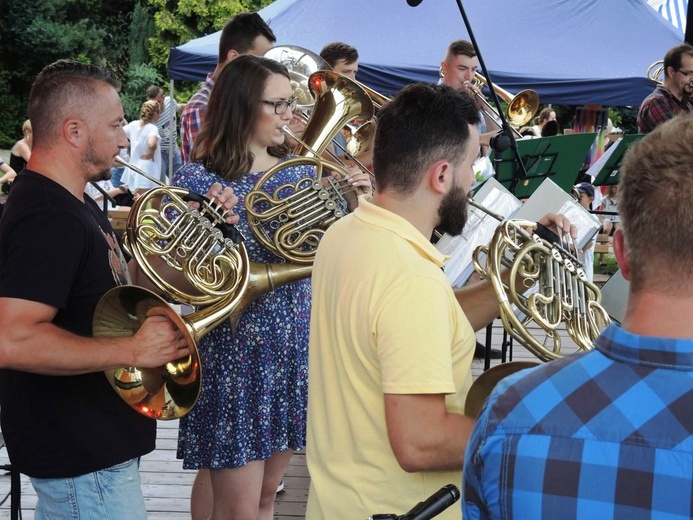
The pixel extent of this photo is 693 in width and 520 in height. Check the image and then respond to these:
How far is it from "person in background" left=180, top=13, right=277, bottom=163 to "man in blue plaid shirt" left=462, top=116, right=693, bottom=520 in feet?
10.4

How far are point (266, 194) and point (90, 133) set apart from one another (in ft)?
2.58

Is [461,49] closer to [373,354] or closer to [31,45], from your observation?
[373,354]

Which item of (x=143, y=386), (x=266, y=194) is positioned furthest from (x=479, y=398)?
(x=266, y=194)

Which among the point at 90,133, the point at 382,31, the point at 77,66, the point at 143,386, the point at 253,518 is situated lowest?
the point at 253,518

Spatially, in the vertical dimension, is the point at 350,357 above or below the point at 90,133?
below

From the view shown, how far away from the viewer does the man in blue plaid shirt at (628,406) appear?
1.03 metres

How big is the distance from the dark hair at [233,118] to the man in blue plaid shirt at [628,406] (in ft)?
6.98

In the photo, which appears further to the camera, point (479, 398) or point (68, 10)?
point (68, 10)

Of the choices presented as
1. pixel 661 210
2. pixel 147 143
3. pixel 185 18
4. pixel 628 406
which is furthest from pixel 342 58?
pixel 185 18

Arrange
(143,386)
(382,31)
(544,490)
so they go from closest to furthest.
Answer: (544,490) → (143,386) → (382,31)

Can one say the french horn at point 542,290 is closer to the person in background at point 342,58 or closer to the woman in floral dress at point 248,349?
the woman in floral dress at point 248,349

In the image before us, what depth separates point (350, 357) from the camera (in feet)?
6.21

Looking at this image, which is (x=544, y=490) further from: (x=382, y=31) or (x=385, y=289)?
(x=382, y=31)

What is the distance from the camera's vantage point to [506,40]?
33.4 feet
